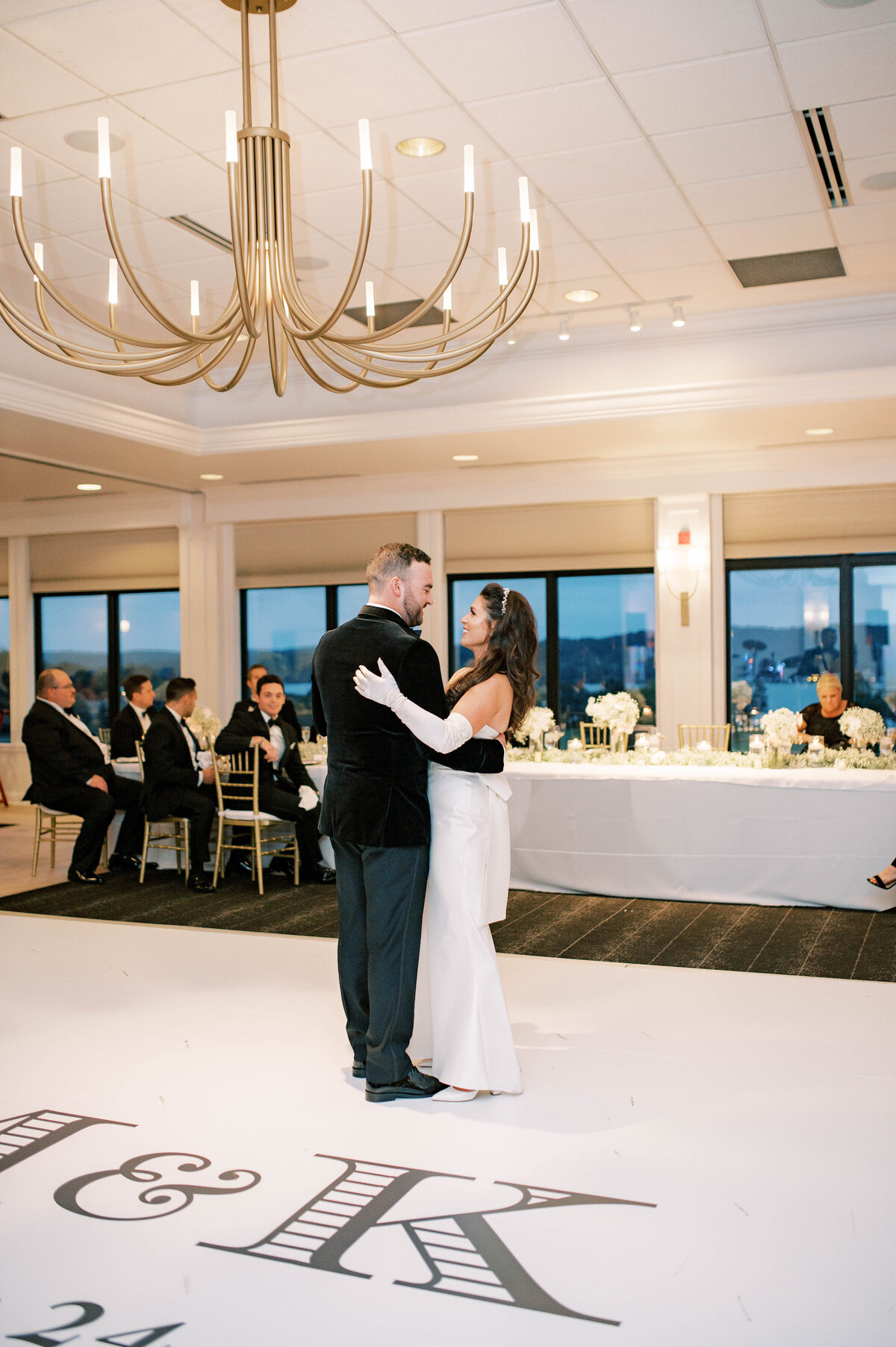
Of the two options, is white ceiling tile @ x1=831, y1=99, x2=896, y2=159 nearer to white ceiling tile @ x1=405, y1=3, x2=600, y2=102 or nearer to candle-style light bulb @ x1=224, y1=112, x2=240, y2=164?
white ceiling tile @ x1=405, y1=3, x2=600, y2=102

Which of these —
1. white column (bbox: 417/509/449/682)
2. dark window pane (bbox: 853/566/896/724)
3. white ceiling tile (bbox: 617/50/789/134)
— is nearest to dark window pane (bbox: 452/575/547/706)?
white column (bbox: 417/509/449/682)

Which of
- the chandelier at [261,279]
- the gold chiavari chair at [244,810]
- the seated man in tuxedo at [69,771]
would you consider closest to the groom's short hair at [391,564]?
the chandelier at [261,279]

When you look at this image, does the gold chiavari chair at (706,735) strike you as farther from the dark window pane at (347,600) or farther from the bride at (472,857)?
the bride at (472,857)

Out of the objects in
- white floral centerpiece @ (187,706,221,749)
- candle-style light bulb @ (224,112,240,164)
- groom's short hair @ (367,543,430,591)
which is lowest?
white floral centerpiece @ (187,706,221,749)

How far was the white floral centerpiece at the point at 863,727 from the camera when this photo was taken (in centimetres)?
711

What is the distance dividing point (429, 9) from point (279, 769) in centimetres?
513

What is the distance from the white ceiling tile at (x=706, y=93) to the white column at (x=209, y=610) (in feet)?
25.1

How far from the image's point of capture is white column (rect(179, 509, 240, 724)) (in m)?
11.9

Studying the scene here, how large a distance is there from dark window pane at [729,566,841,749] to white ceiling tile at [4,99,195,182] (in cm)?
670

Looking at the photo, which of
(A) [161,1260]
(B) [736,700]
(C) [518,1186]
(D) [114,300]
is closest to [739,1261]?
(C) [518,1186]

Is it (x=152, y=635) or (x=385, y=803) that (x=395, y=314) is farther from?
(x=152, y=635)

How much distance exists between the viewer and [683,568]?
10.2 m

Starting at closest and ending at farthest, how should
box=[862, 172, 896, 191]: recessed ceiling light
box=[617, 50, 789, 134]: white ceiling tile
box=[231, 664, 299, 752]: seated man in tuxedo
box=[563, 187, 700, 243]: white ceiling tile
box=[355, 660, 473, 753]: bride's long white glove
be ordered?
box=[355, 660, 473, 753]: bride's long white glove < box=[617, 50, 789, 134]: white ceiling tile < box=[862, 172, 896, 191]: recessed ceiling light < box=[563, 187, 700, 243]: white ceiling tile < box=[231, 664, 299, 752]: seated man in tuxedo

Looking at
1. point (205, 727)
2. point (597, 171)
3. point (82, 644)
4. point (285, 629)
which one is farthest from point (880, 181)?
point (82, 644)
